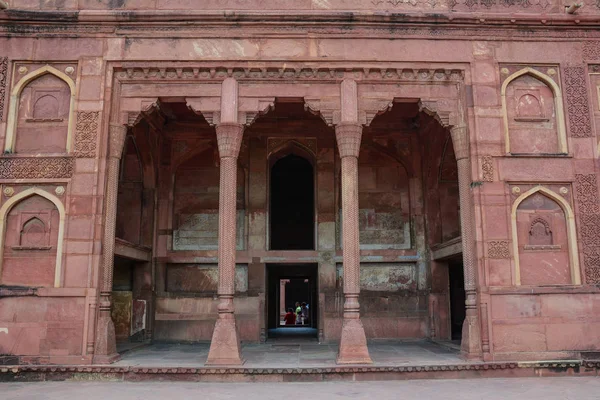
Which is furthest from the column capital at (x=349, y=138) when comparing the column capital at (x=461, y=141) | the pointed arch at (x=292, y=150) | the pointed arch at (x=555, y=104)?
the pointed arch at (x=292, y=150)

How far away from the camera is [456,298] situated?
1225 centimetres

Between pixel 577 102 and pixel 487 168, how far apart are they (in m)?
2.13

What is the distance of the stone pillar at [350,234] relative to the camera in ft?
27.9

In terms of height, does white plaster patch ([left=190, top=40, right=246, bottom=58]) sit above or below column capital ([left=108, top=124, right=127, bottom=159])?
above

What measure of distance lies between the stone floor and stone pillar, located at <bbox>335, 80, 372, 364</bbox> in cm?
34

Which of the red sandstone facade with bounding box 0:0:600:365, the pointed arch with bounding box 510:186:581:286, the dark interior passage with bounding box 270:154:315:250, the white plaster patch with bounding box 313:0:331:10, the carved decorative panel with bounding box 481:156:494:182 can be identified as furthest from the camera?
the dark interior passage with bounding box 270:154:315:250

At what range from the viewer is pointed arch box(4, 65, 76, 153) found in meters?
9.14

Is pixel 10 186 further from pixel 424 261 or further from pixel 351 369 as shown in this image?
pixel 424 261

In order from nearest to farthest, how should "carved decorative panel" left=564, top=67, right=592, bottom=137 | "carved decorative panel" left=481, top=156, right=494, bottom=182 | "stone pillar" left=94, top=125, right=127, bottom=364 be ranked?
1. "stone pillar" left=94, top=125, right=127, bottom=364
2. "carved decorative panel" left=481, top=156, right=494, bottom=182
3. "carved decorative panel" left=564, top=67, right=592, bottom=137

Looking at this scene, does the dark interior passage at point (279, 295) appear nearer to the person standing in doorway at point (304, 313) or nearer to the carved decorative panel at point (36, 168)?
the carved decorative panel at point (36, 168)

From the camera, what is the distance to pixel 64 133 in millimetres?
9227

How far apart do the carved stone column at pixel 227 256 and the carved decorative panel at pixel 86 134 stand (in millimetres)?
2143

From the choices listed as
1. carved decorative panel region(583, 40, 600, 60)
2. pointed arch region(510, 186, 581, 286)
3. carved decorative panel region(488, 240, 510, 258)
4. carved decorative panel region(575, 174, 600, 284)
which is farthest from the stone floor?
carved decorative panel region(583, 40, 600, 60)

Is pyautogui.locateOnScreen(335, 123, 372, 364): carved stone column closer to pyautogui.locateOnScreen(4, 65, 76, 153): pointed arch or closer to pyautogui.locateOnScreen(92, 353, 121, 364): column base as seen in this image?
pyautogui.locateOnScreen(92, 353, 121, 364): column base
